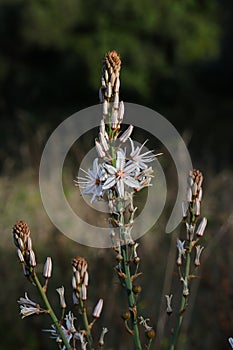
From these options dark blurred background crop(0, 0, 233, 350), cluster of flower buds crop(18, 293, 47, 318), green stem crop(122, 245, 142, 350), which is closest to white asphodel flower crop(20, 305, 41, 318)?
cluster of flower buds crop(18, 293, 47, 318)

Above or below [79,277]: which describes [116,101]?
above

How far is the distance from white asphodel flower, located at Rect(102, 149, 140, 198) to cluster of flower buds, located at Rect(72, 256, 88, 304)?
5.7 inches

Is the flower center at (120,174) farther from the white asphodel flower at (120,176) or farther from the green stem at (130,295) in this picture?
the green stem at (130,295)

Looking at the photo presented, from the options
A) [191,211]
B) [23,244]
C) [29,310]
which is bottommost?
[29,310]

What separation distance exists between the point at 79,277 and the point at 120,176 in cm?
20

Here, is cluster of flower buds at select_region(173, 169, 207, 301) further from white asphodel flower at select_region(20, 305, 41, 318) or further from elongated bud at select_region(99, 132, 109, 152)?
white asphodel flower at select_region(20, 305, 41, 318)

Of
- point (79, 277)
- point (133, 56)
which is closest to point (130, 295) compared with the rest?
point (79, 277)

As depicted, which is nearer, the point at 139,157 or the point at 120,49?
the point at 139,157

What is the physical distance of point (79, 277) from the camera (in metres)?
1.11

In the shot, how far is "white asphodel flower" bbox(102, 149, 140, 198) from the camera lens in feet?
3.65

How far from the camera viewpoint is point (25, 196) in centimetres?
655

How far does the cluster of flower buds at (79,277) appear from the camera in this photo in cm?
110

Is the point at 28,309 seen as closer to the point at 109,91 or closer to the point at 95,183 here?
the point at 95,183

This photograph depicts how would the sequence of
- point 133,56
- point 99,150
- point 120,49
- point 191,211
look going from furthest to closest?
point 133,56 → point 120,49 → point 191,211 → point 99,150
